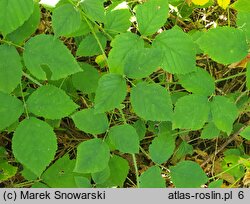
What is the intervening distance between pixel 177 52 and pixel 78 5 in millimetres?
367

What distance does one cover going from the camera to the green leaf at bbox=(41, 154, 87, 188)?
1.54 m

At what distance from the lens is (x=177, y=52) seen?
1372 mm

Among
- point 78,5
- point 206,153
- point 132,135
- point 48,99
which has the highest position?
point 78,5

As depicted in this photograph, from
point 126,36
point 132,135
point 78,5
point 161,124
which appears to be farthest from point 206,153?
point 78,5

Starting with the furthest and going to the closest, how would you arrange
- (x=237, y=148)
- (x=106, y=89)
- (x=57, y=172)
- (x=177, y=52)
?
(x=237, y=148), (x=57, y=172), (x=177, y=52), (x=106, y=89)

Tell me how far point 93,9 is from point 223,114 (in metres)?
0.56

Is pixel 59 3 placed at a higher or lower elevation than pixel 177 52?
higher

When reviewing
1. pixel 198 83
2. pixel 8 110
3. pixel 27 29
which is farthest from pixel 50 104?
pixel 198 83

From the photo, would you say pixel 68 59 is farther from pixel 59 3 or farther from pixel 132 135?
pixel 132 135

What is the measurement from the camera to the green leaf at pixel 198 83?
4.55ft

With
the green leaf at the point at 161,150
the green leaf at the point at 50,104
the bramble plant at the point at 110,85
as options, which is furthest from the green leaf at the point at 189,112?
the green leaf at the point at 50,104

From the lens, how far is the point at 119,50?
4.42 ft

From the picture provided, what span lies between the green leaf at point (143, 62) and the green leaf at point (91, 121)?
206 millimetres

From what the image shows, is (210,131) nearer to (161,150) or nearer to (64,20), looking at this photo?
(161,150)
